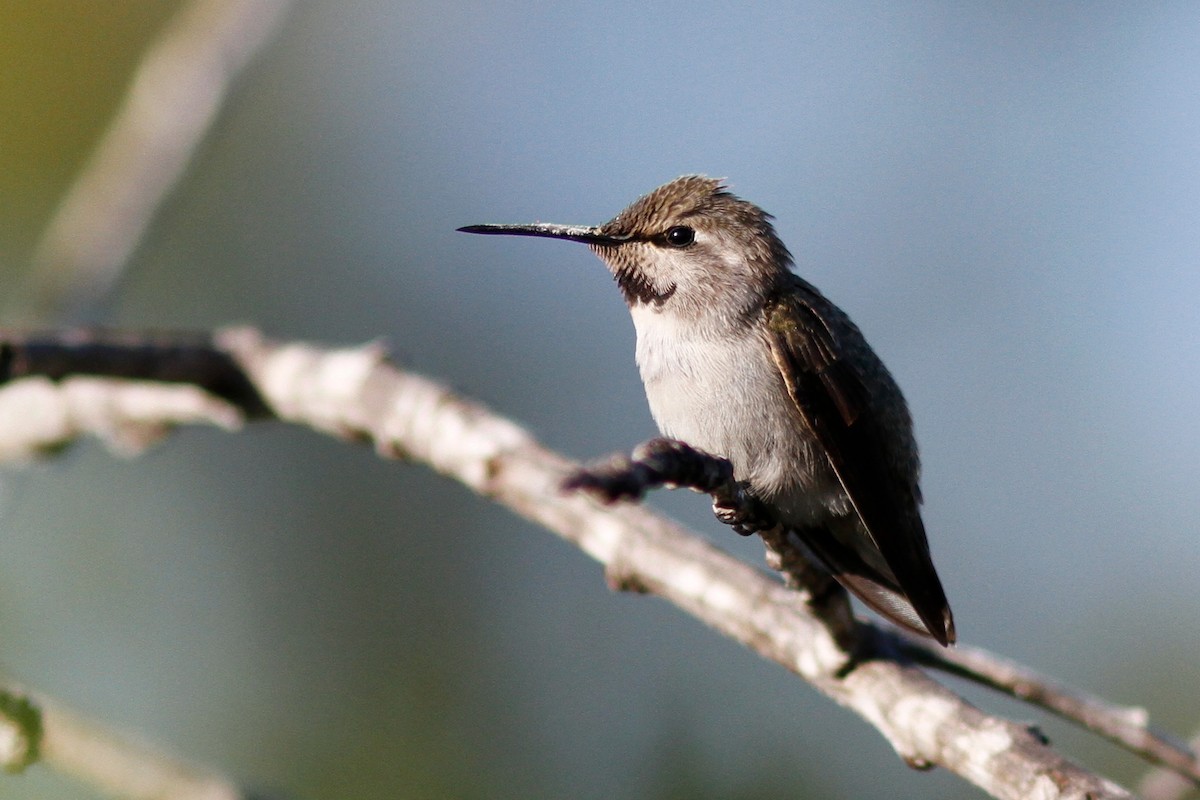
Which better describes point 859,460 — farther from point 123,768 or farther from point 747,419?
point 123,768

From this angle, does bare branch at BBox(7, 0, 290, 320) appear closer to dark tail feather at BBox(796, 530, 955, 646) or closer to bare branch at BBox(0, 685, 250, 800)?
bare branch at BBox(0, 685, 250, 800)

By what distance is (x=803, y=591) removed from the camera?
112 inches

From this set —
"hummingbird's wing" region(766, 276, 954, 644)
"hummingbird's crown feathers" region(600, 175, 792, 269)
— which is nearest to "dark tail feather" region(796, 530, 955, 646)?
"hummingbird's wing" region(766, 276, 954, 644)

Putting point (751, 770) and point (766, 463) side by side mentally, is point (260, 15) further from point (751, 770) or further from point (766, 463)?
point (751, 770)

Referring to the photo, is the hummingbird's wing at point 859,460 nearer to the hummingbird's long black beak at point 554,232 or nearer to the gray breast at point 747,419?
the gray breast at point 747,419

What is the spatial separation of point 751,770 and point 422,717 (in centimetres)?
200

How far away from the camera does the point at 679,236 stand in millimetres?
3990

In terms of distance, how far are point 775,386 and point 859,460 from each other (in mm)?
336

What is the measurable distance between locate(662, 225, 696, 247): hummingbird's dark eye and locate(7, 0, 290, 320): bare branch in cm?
205

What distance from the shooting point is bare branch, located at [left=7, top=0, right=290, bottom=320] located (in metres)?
4.76

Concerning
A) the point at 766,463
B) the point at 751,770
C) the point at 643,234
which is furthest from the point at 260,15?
the point at 751,770

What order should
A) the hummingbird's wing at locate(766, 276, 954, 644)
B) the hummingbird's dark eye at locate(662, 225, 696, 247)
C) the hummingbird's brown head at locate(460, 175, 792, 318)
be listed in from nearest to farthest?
1. the hummingbird's wing at locate(766, 276, 954, 644)
2. the hummingbird's brown head at locate(460, 175, 792, 318)
3. the hummingbird's dark eye at locate(662, 225, 696, 247)

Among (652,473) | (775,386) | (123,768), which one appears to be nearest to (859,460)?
(775,386)

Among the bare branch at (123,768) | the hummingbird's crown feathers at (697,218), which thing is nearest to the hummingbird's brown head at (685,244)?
the hummingbird's crown feathers at (697,218)
